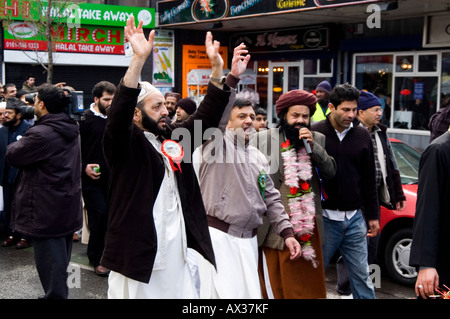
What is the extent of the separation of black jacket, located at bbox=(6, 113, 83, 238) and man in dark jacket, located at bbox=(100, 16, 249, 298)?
1750mm

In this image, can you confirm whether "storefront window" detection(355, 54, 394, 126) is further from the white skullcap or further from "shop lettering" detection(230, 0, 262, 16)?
the white skullcap

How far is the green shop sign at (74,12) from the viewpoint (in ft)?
52.2

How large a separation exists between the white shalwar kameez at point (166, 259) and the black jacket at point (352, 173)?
2009mm

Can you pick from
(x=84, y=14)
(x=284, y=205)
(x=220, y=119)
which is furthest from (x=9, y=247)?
(x=84, y=14)

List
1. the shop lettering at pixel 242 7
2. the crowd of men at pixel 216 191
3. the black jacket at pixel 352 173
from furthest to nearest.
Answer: the shop lettering at pixel 242 7 → the black jacket at pixel 352 173 → the crowd of men at pixel 216 191

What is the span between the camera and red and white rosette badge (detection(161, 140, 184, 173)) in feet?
11.8

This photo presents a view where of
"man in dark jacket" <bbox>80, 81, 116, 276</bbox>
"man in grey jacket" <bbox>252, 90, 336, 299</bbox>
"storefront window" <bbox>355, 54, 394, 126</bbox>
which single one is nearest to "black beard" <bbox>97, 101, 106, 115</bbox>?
"man in dark jacket" <bbox>80, 81, 116, 276</bbox>

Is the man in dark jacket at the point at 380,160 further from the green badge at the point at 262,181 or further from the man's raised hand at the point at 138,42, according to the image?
the man's raised hand at the point at 138,42

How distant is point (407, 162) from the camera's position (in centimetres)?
749

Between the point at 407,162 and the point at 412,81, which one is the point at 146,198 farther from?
the point at 412,81

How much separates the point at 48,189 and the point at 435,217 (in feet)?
10.1

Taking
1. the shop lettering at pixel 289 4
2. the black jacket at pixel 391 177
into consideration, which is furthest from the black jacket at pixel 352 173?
the shop lettering at pixel 289 4

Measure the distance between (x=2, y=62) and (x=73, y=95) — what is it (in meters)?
13.2

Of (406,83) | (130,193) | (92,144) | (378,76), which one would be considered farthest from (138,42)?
(378,76)
